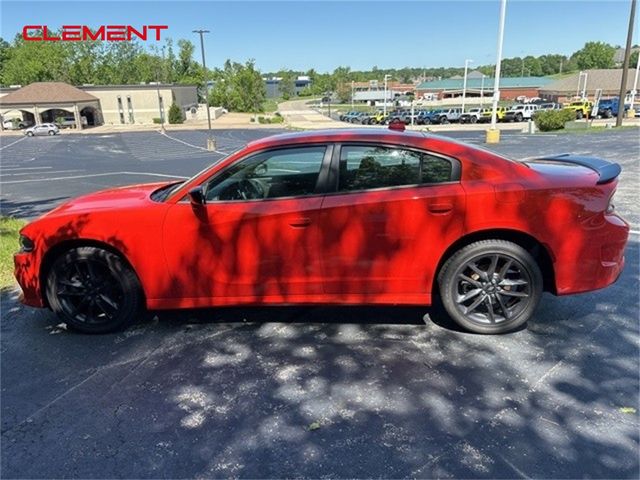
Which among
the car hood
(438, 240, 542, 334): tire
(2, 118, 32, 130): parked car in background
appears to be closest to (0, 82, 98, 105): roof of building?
(2, 118, 32, 130): parked car in background

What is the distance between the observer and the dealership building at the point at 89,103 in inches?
2520

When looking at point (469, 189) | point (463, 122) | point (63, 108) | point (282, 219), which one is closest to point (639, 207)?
point (469, 189)

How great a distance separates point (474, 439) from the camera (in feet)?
8.32

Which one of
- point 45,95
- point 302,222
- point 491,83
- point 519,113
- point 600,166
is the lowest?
point 519,113

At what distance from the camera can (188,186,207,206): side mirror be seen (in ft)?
11.5

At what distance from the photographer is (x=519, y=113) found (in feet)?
171

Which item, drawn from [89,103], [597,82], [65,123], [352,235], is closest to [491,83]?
[597,82]

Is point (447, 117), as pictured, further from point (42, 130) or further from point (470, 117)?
point (42, 130)

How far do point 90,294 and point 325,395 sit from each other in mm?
2118

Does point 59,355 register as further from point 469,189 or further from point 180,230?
point 469,189

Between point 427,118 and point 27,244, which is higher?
point 27,244

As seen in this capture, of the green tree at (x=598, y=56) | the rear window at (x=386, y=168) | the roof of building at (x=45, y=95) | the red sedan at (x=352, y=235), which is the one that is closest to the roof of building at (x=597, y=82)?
the green tree at (x=598, y=56)

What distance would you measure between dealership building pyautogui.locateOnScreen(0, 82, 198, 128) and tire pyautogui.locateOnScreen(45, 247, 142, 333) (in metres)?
69.3

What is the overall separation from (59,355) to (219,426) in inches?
64.9
